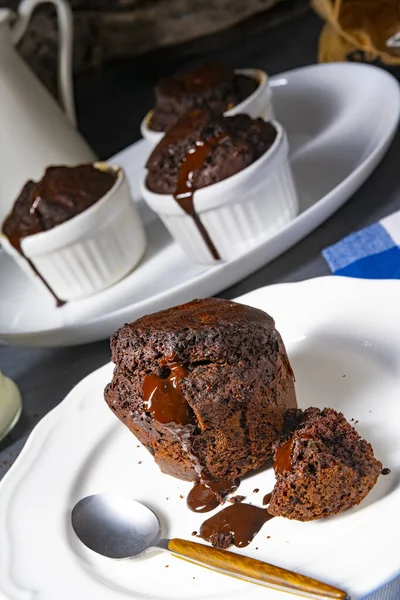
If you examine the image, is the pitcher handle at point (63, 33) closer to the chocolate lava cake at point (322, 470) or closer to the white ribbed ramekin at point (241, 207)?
the white ribbed ramekin at point (241, 207)

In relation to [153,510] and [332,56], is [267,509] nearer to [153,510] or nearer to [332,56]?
[153,510]

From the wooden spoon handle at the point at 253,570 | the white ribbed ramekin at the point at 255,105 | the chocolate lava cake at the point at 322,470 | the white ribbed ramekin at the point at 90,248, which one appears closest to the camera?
the wooden spoon handle at the point at 253,570

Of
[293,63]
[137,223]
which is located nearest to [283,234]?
[137,223]

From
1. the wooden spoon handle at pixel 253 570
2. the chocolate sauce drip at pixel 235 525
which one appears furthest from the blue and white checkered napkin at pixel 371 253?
the wooden spoon handle at pixel 253 570

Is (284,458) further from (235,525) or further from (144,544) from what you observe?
(144,544)

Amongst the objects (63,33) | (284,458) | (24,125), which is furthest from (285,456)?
(63,33)
